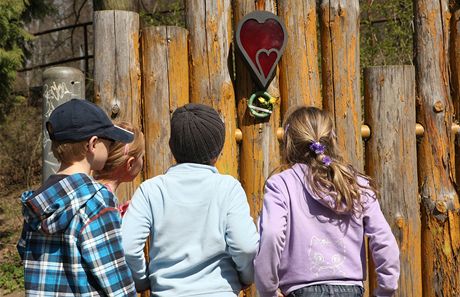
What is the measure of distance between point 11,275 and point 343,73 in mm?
5494

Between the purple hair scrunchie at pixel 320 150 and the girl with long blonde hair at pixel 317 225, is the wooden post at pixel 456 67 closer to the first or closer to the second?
the girl with long blonde hair at pixel 317 225

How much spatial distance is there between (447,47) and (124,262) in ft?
9.39

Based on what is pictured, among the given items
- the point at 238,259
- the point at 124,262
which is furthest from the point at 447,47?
the point at 124,262

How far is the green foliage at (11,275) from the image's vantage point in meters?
7.65

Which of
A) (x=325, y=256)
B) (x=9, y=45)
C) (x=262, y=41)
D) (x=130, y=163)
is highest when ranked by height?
(x=9, y=45)

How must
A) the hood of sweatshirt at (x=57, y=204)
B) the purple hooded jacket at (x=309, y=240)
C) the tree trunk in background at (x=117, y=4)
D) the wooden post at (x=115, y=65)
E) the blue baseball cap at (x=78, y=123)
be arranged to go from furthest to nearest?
the tree trunk in background at (x=117, y=4) < the wooden post at (x=115, y=65) < the purple hooded jacket at (x=309, y=240) < the blue baseball cap at (x=78, y=123) < the hood of sweatshirt at (x=57, y=204)

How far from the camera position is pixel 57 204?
2.58m

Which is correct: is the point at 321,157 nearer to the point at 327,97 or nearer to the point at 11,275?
the point at 327,97

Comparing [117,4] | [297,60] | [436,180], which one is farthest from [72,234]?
[117,4]

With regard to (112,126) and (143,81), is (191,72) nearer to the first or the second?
(143,81)

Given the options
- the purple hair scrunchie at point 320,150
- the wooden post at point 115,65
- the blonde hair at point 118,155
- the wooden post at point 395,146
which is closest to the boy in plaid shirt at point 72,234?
the blonde hair at point 118,155

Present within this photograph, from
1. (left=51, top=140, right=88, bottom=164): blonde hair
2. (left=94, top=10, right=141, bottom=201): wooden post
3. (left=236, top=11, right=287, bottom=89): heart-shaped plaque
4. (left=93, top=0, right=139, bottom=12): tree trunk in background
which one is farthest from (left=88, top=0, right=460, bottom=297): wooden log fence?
(left=93, top=0, right=139, bottom=12): tree trunk in background

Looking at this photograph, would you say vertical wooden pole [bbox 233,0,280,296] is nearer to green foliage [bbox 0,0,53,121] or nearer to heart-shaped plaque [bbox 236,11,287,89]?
heart-shaped plaque [bbox 236,11,287,89]

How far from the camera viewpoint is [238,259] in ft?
9.44
